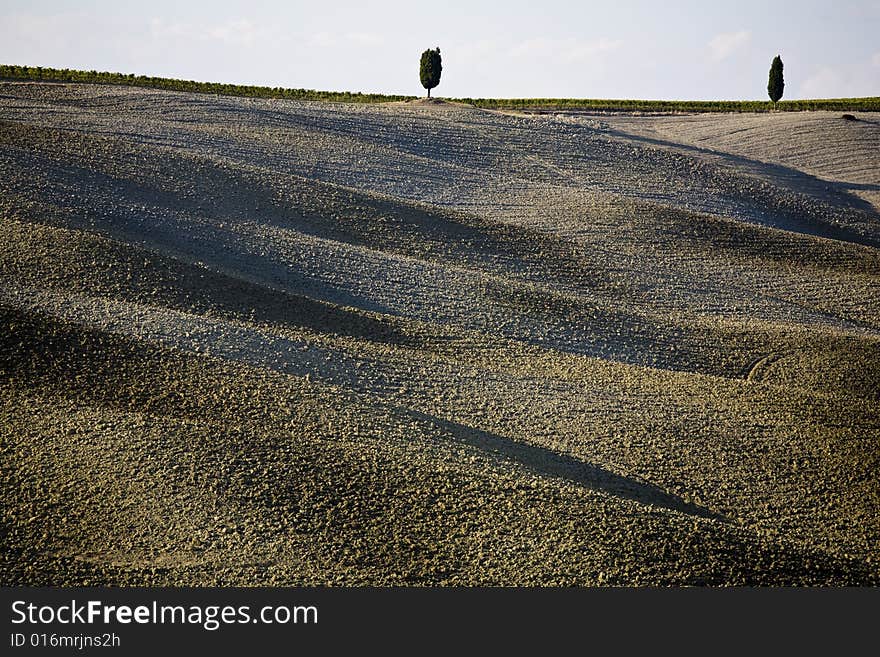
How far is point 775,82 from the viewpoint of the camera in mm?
41812

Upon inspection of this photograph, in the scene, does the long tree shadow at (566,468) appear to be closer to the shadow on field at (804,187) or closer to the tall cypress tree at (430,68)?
the shadow on field at (804,187)

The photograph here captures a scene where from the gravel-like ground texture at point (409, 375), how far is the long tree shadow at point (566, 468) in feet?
0.10

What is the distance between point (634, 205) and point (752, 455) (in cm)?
1045

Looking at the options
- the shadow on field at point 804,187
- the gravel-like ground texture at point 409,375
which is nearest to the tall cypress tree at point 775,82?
the shadow on field at point 804,187

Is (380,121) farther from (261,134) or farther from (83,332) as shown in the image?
(83,332)

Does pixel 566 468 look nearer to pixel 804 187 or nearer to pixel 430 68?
pixel 804 187

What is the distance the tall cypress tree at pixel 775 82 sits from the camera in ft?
136

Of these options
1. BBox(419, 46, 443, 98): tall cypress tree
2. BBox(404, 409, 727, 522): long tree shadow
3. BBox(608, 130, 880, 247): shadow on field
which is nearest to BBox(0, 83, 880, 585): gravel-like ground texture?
BBox(404, 409, 727, 522): long tree shadow

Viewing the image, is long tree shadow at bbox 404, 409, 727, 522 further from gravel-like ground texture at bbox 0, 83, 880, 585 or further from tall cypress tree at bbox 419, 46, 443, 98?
tall cypress tree at bbox 419, 46, 443, 98

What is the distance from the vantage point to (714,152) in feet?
85.3

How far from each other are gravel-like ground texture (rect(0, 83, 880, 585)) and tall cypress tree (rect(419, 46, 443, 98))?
22242 mm

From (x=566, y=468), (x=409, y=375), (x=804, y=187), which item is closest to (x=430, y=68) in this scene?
(x=804, y=187)

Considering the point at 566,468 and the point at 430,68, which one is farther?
the point at 430,68

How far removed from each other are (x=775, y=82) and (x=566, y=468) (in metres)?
40.0
